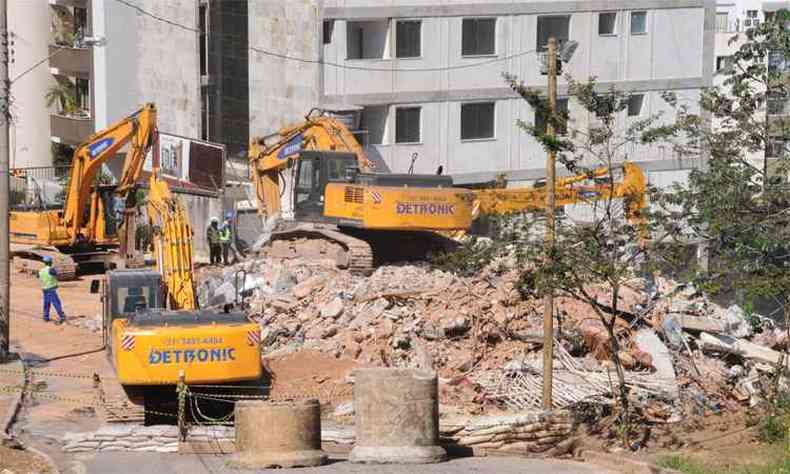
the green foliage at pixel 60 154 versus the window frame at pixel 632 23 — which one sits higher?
the window frame at pixel 632 23

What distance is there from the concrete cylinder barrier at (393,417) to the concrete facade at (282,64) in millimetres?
26362

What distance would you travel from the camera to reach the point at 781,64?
79.6 feet

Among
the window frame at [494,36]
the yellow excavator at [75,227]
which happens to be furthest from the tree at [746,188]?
the window frame at [494,36]

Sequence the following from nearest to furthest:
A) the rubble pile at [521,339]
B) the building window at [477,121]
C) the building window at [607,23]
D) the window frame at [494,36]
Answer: the rubble pile at [521,339], the window frame at [494,36], the building window at [477,121], the building window at [607,23]

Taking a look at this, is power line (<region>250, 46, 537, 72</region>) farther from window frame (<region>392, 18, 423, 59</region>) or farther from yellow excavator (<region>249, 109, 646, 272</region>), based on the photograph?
yellow excavator (<region>249, 109, 646, 272</region>)

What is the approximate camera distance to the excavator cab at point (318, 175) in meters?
34.7

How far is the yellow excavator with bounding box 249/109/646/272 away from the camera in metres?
32.5

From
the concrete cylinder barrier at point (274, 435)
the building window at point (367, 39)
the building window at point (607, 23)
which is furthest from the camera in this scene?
the building window at point (607, 23)

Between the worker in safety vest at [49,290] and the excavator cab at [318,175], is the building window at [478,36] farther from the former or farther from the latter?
the worker in safety vest at [49,290]

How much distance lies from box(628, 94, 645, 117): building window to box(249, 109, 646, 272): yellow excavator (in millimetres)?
17736

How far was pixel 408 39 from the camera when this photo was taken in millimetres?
47000

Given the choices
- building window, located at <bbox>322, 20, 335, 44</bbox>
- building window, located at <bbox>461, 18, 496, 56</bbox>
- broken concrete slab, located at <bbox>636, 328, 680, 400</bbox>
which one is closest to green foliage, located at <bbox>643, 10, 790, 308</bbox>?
broken concrete slab, located at <bbox>636, 328, 680, 400</bbox>

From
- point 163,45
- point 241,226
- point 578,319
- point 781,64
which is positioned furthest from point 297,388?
point 163,45

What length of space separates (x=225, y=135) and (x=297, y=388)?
25.6 m
